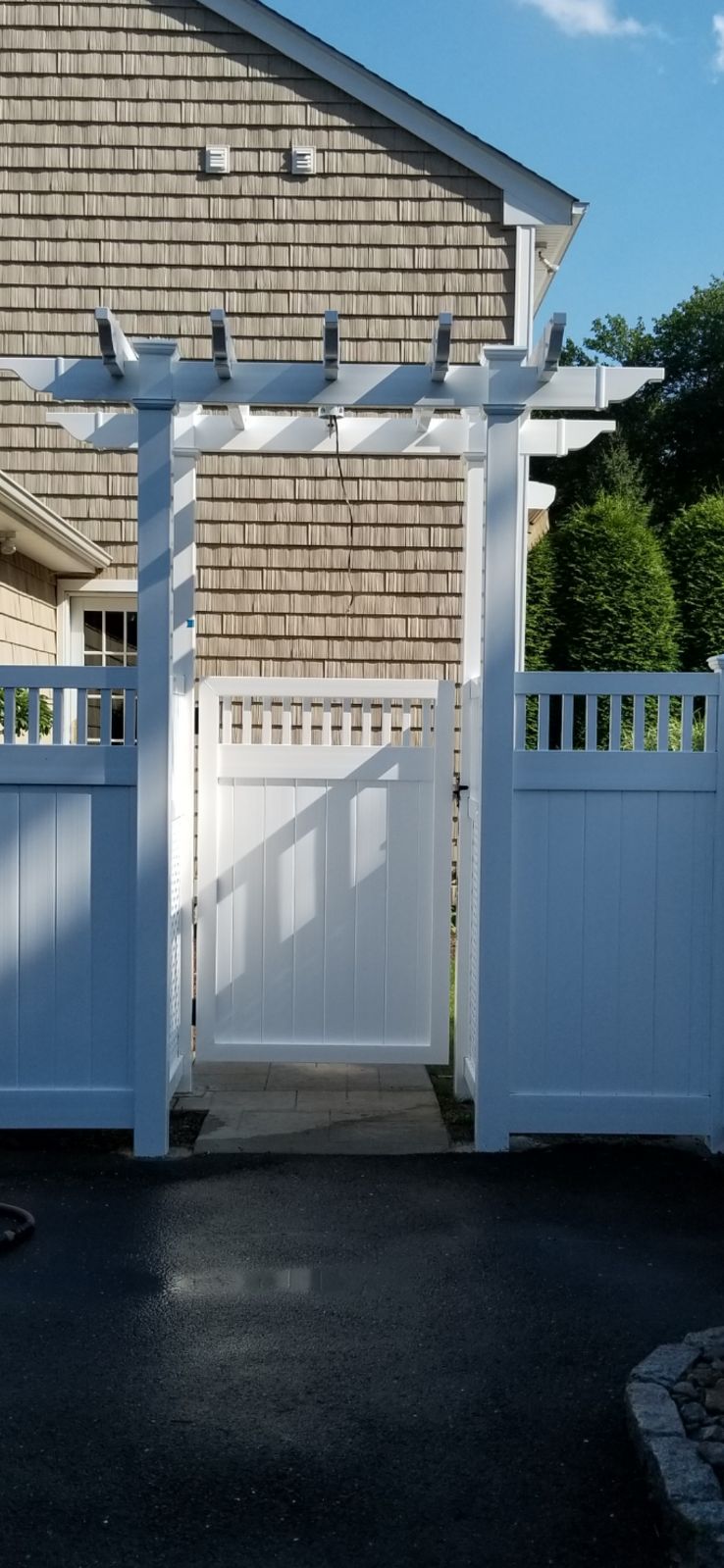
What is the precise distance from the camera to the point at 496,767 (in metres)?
4.69

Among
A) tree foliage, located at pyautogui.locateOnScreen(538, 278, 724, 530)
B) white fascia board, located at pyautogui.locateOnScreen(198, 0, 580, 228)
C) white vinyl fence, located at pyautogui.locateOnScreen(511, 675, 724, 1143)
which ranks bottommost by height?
white vinyl fence, located at pyautogui.locateOnScreen(511, 675, 724, 1143)

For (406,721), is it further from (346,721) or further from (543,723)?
(543,723)

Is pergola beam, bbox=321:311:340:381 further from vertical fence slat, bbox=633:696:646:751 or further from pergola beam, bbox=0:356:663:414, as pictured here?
vertical fence slat, bbox=633:696:646:751

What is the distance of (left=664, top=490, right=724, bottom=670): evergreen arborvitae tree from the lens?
17844mm

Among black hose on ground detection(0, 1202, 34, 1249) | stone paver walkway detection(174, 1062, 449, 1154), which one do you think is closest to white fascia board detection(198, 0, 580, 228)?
stone paver walkway detection(174, 1062, 449, 1154)

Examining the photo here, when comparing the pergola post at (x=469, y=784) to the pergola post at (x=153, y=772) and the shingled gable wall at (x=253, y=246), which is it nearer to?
the pergola post at (x=153, y=772)

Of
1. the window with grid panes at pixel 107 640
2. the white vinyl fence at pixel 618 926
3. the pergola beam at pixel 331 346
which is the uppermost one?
the pergola beam at pixel 331 346

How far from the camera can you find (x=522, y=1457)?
8.92ft

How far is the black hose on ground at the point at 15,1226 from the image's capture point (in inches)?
151

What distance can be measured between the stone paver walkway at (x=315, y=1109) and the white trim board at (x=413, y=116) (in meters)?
5.97

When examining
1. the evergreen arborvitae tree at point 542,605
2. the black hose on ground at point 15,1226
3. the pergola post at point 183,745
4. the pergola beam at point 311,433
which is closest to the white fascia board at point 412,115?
the pergola beam at point 311,433

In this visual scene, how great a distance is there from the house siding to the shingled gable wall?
1095 mm

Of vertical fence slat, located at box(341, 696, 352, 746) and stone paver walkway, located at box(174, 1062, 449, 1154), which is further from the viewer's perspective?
vertical fence slat, located at box(341, 696, 352, 746)

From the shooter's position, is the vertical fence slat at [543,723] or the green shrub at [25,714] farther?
the green shrub at [25,714]
